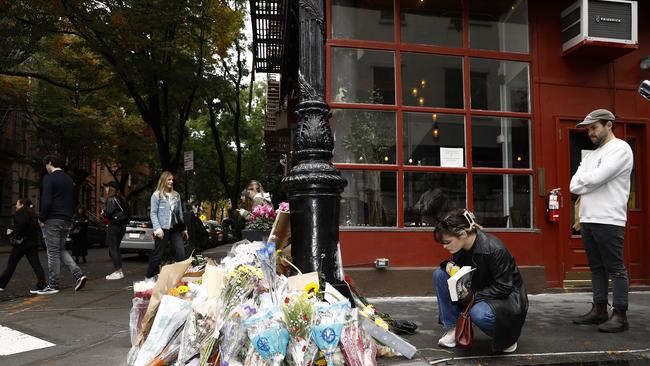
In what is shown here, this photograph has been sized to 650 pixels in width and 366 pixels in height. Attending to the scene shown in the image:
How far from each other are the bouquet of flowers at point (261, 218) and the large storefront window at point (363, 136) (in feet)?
4.48

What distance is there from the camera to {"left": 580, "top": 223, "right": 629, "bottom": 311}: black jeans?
4.71 m

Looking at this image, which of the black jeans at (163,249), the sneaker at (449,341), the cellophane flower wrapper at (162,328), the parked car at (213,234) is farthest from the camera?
the parked car at (213,234)

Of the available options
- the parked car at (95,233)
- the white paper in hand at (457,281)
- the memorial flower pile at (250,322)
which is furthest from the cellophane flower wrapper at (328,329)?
the parked car at (95,233)

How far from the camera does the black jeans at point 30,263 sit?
7.81m

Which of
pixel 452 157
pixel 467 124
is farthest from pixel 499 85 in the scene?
pixel 452 157

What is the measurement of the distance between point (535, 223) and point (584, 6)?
9.78ft

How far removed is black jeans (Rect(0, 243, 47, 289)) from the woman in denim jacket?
5.36 ft

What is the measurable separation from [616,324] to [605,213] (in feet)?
3.28

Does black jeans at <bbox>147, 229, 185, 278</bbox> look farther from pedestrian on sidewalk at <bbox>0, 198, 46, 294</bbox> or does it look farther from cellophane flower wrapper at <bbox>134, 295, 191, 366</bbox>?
cellophane flower wrapper at <bbox>134, 295, 191, 366</bbox>

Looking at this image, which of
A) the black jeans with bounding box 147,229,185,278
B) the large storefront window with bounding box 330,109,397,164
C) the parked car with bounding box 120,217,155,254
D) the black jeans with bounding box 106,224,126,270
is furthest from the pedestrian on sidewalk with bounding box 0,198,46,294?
the parked car with bounding box 120,217,155,254

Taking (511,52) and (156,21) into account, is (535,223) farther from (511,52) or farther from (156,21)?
(156,21)

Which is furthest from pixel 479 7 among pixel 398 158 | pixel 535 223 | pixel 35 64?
pixel 35 64

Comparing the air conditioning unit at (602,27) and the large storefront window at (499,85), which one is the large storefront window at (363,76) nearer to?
the large storefront window at (499,85)

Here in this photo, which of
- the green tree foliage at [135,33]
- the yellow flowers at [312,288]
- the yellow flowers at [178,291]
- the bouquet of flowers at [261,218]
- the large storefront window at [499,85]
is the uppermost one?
the green tree foliage at [135,33]
